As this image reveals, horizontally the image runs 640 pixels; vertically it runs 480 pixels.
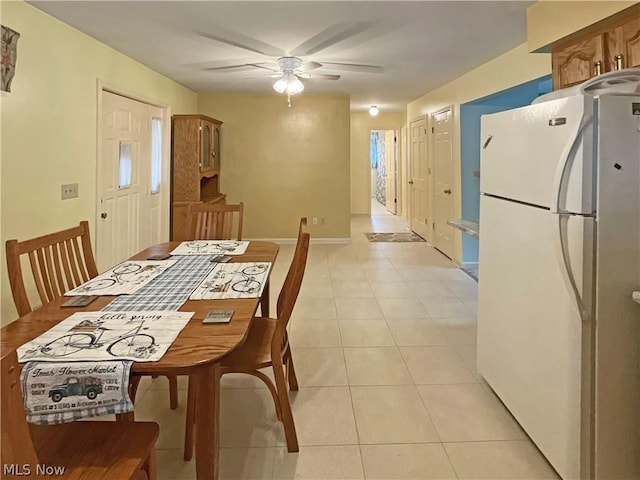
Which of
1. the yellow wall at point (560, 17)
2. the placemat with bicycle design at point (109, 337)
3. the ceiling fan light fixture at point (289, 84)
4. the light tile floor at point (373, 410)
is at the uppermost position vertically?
the ceiling fan light fixture at point (289, 84)

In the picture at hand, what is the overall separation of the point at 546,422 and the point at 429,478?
1.74 ft

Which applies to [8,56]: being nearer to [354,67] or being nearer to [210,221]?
[210,221]

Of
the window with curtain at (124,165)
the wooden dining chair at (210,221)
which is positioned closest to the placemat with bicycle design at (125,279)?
the wooden dining chair at (210,221)

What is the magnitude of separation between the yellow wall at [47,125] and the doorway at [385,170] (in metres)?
7.77

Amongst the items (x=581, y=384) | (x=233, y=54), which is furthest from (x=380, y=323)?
(x=233, y=54)

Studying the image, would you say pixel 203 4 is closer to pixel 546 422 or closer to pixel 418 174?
pixel 546 422

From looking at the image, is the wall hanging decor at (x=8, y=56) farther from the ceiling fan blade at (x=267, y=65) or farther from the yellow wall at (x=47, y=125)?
the ceiling fan blade at (x=267, y=65)

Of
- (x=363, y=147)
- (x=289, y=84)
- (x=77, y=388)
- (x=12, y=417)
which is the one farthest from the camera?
(x=363, y=147)

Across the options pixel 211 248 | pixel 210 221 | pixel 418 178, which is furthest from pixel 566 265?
pixel 418 178

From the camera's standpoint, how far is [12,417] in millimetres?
954

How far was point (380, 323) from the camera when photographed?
3771 millimetres

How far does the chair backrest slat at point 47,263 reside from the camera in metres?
1.85

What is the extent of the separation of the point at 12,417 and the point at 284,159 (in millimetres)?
6517

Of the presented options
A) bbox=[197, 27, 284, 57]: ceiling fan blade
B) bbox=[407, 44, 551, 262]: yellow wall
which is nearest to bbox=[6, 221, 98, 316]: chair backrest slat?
bbox=[197, 27, 284, 57]: ceiling fan blade
